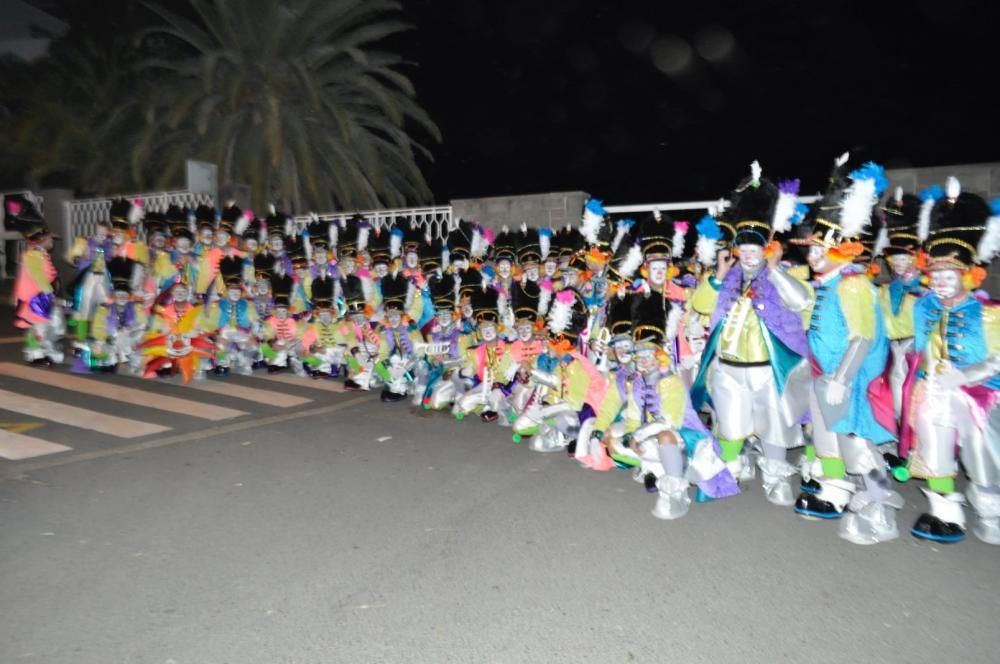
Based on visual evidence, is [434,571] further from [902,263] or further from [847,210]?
[902,263]

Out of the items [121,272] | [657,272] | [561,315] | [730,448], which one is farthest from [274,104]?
[730,448]

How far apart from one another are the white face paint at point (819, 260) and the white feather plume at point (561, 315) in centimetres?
218

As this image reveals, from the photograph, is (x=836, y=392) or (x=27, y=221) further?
(x=27, y=221)

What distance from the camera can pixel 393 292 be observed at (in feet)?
29.0

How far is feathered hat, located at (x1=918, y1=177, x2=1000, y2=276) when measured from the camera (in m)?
4.15

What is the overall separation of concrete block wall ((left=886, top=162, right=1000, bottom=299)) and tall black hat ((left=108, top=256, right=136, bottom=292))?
32.1 ft

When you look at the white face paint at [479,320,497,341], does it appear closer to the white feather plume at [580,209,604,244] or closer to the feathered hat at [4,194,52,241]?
the white feather plume at [580,209,604,244]

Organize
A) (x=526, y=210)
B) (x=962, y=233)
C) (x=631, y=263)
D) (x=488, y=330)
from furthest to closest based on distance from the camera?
(x=526, y=210) < (x=488, y=330) < (x=631, y=263) < (x=962, y=233)

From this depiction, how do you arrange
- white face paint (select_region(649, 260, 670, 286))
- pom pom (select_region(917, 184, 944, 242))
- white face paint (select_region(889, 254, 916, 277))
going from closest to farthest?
pom pom (select_region(917, 184, 944, 242)) < white face paint (select_region(889, 254, 916, 277)) < white face paint (select_region(649, 260, 670, 286))

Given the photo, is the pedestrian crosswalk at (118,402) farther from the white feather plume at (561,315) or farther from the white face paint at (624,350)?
the white face paint at (624,350)

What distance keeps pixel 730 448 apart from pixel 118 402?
6453 millimetres

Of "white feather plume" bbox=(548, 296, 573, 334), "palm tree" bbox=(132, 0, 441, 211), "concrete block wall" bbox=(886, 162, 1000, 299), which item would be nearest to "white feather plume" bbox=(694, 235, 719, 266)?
"white feather plume" bbox=(548, 296, 573, 334)

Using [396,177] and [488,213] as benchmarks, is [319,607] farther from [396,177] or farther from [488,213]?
[396,177]

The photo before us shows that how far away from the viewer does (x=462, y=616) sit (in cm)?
337
